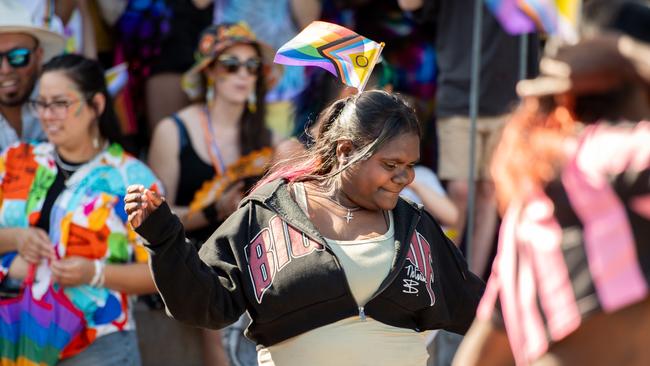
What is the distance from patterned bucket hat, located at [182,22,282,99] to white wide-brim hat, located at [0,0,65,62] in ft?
2.26

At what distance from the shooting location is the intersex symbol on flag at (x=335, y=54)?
429 centimetres

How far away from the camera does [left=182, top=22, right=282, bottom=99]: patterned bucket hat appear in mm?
6254

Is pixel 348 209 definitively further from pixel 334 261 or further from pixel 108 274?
pixel 108 274

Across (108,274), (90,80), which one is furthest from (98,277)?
(90,80)

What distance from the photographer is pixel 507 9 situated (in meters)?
4.48

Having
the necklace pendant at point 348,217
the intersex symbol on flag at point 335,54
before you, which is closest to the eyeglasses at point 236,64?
the intersex symbol on flag at point 335,54

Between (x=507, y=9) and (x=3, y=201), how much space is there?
2.45m

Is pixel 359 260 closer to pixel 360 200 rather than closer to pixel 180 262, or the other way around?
pixel 360 200

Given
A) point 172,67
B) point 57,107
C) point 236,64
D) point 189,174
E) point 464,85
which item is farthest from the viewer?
point 172,67

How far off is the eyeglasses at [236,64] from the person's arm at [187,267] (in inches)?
94.4

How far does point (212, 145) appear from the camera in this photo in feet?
20.2

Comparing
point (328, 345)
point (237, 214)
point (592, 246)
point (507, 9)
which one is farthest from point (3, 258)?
point (592, 246)

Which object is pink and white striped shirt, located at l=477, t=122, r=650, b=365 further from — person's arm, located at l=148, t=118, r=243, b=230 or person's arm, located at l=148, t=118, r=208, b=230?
person's arm, located at l=148, t=118, r=208, b=230

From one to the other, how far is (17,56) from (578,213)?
158 inches
